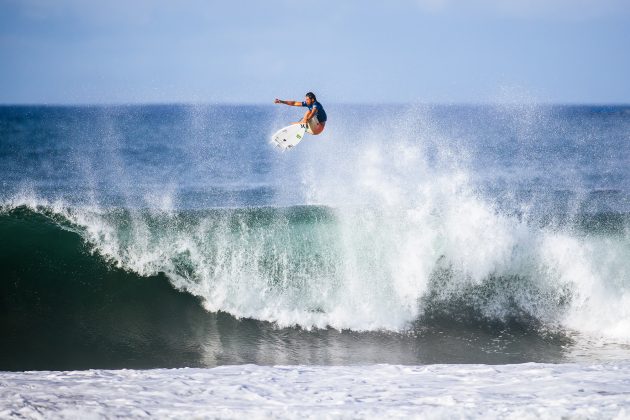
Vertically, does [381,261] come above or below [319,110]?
below

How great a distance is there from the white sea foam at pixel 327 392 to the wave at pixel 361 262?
295cm

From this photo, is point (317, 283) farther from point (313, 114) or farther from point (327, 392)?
point (327, 392)

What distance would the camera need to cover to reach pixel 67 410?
17.9 feet

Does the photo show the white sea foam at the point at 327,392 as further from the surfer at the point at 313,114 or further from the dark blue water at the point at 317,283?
the surfer at the point at 313,114

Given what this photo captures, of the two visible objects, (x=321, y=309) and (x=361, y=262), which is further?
(x=361, y=262)

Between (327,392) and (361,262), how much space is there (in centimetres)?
500

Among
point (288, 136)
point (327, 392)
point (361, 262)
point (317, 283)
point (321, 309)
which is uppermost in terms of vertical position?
point (288, 136)

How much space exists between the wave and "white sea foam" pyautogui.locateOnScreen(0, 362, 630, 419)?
2.95m

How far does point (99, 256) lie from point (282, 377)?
18.8ft

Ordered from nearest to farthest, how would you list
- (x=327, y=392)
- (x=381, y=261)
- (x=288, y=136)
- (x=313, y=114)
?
(x=327, y=392) → (x=313, y=114) → (x=381, y=261) → (x=288, y=136)

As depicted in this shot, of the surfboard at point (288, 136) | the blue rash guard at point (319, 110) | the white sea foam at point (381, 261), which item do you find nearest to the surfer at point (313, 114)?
the blue rash guard at point (319, 110)

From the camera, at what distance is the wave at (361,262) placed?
10.0 m

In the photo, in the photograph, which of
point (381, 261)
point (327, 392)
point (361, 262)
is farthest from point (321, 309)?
point (327, 392)

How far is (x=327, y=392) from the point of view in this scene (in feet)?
20.2
